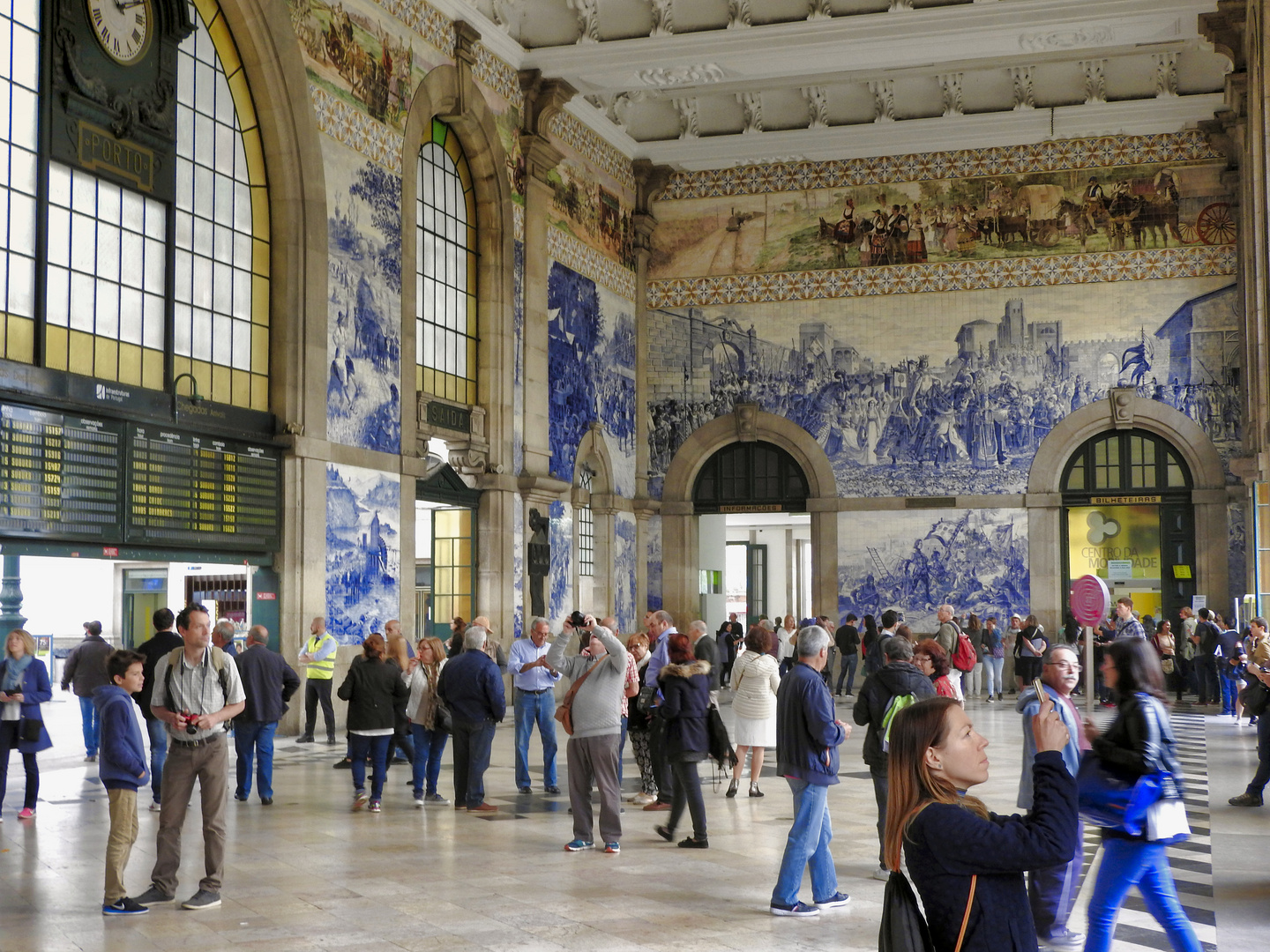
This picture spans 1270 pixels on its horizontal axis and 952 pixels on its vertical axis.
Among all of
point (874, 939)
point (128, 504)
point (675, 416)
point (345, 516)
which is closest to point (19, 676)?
point (128, 504)

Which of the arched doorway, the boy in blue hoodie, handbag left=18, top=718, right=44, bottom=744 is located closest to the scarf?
handbag left=18, top=718, right=44, bottom=744

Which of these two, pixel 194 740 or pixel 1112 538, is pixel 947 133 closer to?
pixel 1112 538

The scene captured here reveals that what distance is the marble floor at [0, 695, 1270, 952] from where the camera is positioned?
6949mm

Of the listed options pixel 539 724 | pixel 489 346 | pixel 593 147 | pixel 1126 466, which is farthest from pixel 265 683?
pixel 1126 466

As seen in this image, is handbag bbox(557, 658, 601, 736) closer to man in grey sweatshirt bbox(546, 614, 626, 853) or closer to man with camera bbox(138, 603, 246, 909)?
man in grey sweatshirt bbox(546, 614, 626, 853)

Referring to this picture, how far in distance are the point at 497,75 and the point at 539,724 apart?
14.4m

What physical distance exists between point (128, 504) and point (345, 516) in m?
4.23

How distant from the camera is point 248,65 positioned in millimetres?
17469

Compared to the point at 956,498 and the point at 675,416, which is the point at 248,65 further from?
the point at 956,498

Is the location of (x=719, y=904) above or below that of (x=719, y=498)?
below

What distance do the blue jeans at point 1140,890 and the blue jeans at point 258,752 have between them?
789 centimetres

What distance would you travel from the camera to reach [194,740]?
7.93m

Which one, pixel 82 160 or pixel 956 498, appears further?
pixel 956 498

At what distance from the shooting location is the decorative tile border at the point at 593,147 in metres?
26.5
